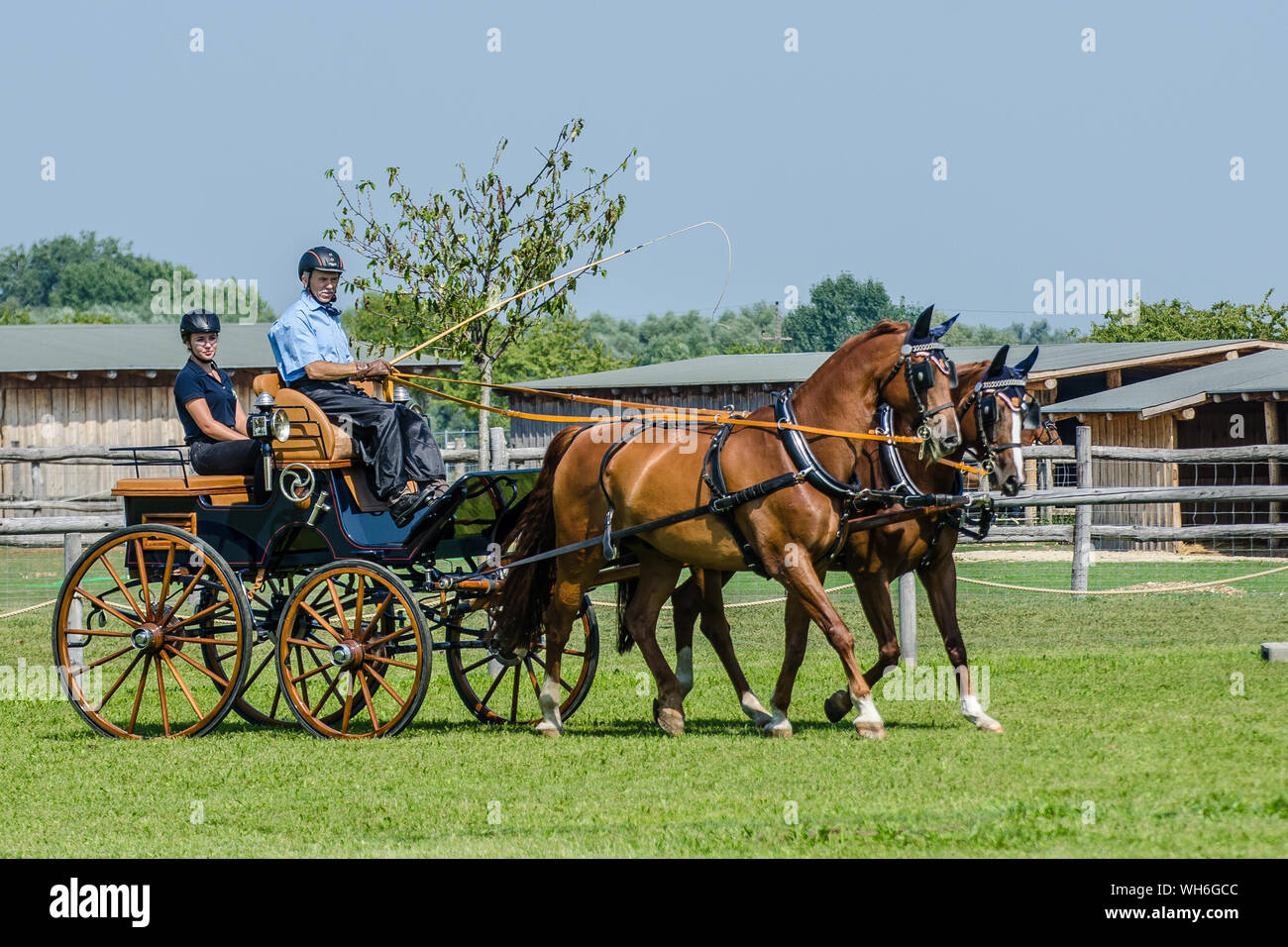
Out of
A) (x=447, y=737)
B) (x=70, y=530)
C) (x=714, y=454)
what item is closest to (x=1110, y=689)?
(x=714, y=454)

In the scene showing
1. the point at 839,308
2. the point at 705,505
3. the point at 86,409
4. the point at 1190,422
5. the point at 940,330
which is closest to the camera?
the point at 940,330

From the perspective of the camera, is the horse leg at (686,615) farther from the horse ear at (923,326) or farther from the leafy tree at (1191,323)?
the leafy tree at (1191,323)

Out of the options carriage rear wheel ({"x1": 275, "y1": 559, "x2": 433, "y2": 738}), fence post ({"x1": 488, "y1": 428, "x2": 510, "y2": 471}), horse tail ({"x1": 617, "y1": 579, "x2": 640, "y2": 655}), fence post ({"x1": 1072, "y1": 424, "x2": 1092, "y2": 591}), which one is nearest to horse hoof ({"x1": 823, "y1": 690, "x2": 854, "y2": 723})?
horse tail ({"x1": 617, "y1": 579, "x2": 640, "y2": 655})

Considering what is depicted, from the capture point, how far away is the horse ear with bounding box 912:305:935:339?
26.9 feet

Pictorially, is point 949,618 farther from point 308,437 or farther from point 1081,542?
point 1081,542

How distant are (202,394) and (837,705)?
13.7ft

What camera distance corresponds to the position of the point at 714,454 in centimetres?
883

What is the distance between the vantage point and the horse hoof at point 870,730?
8375 millimetres

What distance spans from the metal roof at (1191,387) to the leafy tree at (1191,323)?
11.5 meters

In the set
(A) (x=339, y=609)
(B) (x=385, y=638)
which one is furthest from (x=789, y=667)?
(A) (x=339, y=609)

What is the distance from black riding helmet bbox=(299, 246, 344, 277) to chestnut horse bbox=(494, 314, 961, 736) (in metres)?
1.64

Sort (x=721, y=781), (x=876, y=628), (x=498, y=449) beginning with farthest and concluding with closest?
(x=498, y=449), (x=876, y=628), (x=721, y=781)

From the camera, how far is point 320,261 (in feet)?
30.7

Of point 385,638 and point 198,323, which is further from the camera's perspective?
point 198,323
